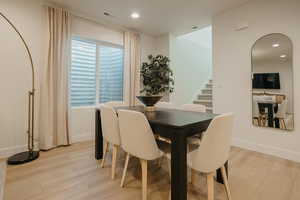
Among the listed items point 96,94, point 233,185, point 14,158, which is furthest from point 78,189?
point 96,94

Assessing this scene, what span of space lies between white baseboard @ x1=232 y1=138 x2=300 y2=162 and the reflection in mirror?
357mm

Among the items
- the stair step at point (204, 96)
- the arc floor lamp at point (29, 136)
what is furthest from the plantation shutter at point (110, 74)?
the stair step at point (204, 96)

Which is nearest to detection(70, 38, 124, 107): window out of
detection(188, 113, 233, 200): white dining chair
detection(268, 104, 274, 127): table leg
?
detection(188, 113, 233, 200): white dining chair

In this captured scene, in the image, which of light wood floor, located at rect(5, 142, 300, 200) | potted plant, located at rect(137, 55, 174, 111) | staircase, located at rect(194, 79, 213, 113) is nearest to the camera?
light wood floor, located at rect(5, 142, 300, 200)

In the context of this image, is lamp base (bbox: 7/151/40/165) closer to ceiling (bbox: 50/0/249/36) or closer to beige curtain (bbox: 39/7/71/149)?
beige curtain (bbox: 39/7/71/149)

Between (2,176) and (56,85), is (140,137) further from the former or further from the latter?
(56,85)

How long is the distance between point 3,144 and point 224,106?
3927 mm

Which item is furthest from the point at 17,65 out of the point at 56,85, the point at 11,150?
the point at 11,150

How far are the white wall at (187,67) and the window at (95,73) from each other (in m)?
1.56

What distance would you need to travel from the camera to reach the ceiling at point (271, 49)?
2482mm

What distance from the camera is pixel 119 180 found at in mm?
1836

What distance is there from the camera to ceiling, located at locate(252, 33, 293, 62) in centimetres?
248

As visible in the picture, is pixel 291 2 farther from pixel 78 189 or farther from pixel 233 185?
pixel 78 189

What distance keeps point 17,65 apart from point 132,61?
2.27m
